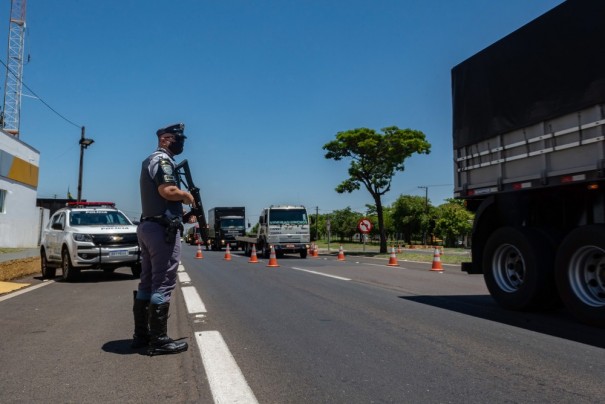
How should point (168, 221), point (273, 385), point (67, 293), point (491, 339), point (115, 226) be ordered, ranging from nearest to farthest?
point (273, 385)
point (168, 221)
point (491, 339)
point (67, 293)
point (115, 226)

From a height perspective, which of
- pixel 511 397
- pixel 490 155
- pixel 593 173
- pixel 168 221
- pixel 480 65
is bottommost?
pixel 511 397

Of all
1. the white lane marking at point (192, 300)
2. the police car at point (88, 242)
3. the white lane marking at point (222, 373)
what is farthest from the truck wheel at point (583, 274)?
the police car at point (88, 242)

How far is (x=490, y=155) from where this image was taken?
7.81 m

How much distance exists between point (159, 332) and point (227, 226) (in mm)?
36101

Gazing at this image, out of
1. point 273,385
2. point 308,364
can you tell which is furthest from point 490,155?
point 273,385

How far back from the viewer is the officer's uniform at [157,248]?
15.4ft

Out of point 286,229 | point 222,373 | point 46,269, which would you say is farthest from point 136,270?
point 286,229

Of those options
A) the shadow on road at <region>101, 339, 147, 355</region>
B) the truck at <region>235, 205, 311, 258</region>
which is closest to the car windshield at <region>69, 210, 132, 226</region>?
the shadow on road at <region>101, 339, 147, 355</region>

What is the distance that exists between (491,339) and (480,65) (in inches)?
176

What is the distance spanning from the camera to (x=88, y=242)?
39.1 feet

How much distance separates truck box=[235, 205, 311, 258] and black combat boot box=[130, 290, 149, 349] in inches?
807

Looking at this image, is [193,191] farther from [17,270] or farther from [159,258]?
[17,270]

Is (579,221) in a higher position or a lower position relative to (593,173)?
lower

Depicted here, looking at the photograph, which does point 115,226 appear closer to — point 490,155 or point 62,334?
point 62,334
